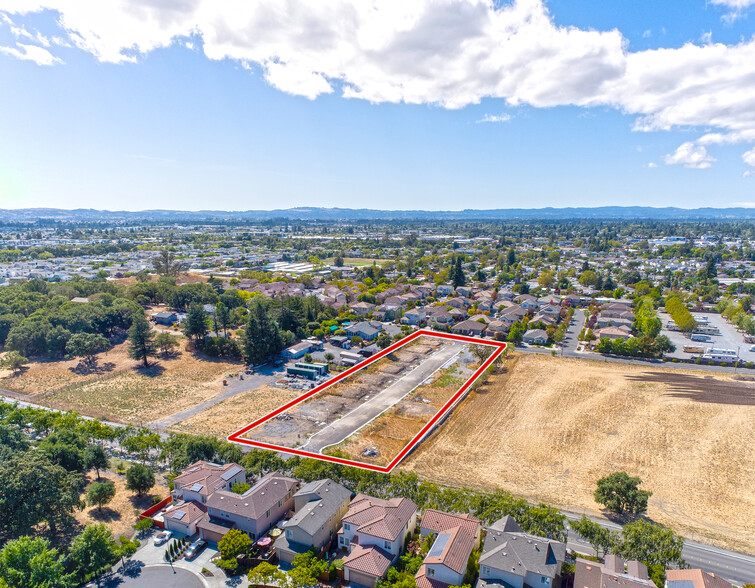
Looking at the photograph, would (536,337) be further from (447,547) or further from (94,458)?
(94,458)

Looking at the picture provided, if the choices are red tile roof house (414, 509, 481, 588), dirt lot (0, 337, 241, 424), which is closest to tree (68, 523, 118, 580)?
red tile roof house (414, 509, 481, 588)

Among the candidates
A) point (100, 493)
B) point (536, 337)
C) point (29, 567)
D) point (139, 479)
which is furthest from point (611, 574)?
point (536, 337)

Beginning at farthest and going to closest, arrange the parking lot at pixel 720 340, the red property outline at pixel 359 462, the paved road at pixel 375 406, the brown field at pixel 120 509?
1. the parking lot at pixel 720 340
2. the paved road at pixel 375 406
3. the red property outline at pixel 359 462
4. the brown field at pixel 120 509

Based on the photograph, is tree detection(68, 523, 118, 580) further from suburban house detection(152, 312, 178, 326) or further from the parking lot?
the parking lot

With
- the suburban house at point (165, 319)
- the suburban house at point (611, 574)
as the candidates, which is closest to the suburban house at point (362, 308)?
the suburban house at point (165, 319)

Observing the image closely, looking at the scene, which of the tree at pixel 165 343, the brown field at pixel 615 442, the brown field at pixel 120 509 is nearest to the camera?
the brown field at pixel 120 509

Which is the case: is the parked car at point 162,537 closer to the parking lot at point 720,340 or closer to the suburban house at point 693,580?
the suburban house at point 693,580

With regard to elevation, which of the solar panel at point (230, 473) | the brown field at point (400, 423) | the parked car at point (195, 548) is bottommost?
the parked car at point (195, 548)

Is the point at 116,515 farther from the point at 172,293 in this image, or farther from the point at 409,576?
the point at 172,293
